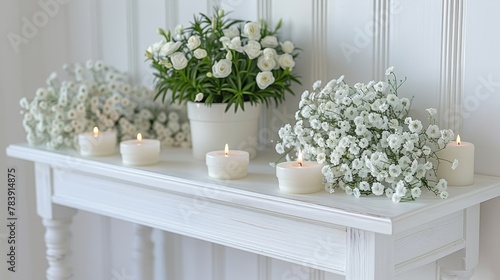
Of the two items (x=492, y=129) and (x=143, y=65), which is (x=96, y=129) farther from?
(x=492, y=129)

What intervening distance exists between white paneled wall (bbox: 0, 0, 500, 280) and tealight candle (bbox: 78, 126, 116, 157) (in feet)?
1.02

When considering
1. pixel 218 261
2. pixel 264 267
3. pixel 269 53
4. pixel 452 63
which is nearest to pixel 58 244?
pixel 218 261

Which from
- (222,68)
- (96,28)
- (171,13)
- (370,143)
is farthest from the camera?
(96,28)

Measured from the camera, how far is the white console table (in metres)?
1.16

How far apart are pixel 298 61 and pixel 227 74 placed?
0.62 ft

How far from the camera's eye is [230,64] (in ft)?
4.91

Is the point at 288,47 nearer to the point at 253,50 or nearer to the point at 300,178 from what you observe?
the point at 253,50

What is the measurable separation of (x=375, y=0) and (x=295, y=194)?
1.45ft

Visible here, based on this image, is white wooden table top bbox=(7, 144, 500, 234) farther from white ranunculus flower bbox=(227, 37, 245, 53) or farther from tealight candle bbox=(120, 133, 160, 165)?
white ranunculus flower bbox=(227, 37, 245, 53)

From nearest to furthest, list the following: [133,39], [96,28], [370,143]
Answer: [370,143], [133,39], [96,28]

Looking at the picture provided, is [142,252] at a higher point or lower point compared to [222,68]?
lower

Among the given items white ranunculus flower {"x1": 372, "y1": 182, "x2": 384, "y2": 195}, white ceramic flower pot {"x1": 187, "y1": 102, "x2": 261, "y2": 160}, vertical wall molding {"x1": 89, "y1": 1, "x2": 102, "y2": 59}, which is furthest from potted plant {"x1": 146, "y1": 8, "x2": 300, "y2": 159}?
vertical wall molding {"x1": 89, "y1": 1, "x2": 102, "y2": 59}

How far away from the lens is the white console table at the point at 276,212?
116 cm

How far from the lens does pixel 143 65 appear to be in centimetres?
194
